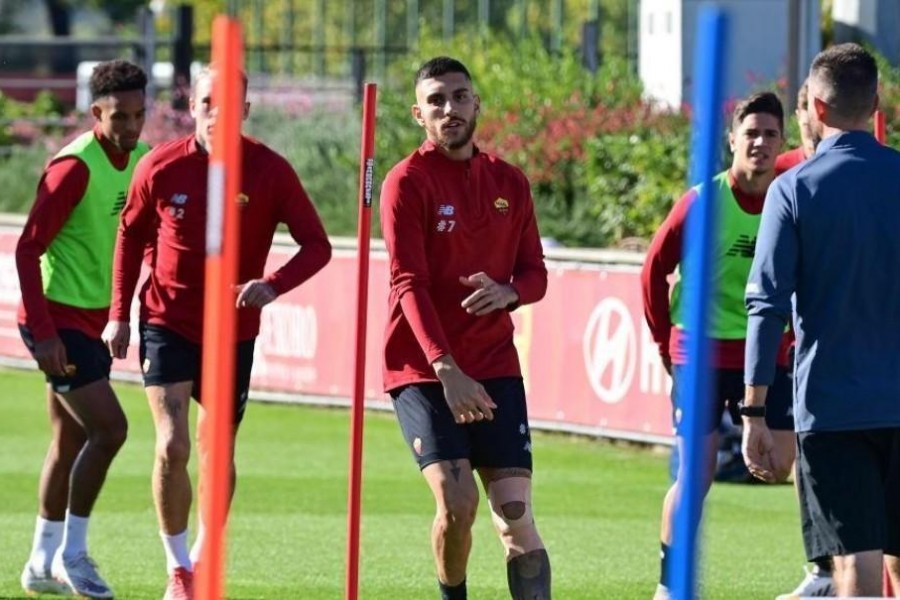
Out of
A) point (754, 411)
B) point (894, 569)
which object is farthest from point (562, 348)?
point (754, 411)

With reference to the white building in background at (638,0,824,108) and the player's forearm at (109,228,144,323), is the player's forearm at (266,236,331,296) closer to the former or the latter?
the player's forearm at (109,228,144,323)

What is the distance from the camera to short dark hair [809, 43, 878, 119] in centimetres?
672

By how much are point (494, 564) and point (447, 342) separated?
11.5 feet

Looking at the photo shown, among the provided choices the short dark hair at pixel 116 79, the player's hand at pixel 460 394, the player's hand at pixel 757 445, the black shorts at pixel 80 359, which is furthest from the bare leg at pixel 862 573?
the short dark hair at pixel 116 79

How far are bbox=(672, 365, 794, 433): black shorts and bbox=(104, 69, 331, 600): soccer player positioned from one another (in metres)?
1.62

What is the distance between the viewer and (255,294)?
27.4 ft

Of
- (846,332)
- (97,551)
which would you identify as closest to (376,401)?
(97,551)

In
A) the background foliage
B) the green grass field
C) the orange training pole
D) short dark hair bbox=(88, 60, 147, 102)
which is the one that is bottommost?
the green grass field

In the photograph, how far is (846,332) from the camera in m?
6.70

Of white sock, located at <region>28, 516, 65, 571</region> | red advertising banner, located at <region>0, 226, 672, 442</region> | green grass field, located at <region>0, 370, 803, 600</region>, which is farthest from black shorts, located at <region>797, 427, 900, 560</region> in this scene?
red advertising banner, located at <region>0, 226, 672, 442</region>

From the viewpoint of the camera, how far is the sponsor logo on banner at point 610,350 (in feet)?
52.1

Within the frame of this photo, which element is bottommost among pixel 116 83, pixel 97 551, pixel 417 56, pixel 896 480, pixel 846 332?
pixel 97 551

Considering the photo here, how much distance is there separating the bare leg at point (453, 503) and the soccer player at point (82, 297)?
224cm

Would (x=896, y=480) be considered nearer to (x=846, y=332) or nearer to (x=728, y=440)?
(x=846, y=332)
